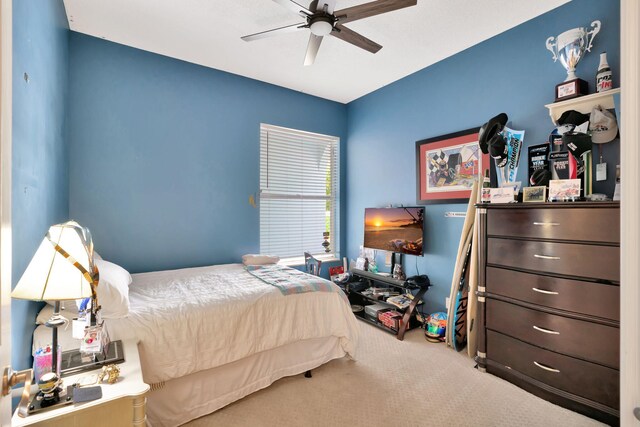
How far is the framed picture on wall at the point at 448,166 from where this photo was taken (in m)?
2.92

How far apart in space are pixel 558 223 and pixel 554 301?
20.4 inches

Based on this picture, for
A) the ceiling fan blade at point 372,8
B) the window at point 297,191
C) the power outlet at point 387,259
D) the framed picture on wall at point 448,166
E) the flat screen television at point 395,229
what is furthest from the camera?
the window at point 297,191

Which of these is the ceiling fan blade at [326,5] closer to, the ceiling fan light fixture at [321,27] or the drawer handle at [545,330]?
the ceiling fan light fixture at [321,27]

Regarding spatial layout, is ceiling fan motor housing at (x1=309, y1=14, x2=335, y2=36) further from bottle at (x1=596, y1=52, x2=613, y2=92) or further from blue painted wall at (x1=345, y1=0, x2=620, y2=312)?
bottle at (x1=596, y1=52, x2=613, y2=92)

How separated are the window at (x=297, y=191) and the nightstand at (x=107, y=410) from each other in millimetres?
2563

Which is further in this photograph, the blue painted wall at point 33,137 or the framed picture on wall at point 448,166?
the framed picture on wall at point 448,166

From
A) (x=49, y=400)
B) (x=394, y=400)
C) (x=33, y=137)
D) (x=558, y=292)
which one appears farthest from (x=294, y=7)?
(x=394, y=400)

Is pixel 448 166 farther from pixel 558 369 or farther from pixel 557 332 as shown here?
pixel 558 369

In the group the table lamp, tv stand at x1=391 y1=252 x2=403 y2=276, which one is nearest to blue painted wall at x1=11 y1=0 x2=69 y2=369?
the table lamp

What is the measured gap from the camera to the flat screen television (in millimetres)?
3205

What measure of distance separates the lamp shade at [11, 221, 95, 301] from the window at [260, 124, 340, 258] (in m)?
2.59

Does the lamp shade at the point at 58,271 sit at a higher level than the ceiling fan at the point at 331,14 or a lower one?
lower

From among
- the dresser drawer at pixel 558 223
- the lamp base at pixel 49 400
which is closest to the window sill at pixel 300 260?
the dresser drawer at pixel 558 223

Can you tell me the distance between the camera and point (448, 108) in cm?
313
